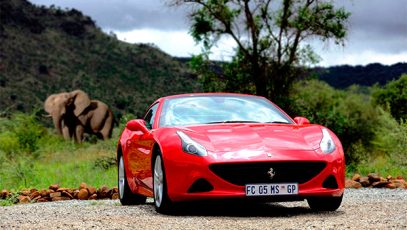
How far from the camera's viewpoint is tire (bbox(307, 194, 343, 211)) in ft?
30.2

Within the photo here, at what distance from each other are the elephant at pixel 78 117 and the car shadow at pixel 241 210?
133 feet

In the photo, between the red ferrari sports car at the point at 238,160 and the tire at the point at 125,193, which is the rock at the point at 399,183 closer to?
the red ferrari sports car at the point at 238,160

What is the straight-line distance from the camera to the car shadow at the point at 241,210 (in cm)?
884

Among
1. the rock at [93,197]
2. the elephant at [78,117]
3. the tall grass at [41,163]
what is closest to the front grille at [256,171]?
the rock at [93,197]

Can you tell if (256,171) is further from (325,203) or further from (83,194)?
(83,194)

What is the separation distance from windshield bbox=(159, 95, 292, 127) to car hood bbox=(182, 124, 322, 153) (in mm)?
414

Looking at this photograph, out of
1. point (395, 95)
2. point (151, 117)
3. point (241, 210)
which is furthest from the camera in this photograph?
point (395, 95)

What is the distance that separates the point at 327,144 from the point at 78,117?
4308 centimetres

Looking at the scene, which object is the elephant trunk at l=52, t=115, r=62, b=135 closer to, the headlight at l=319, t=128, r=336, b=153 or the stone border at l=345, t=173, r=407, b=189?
the stone border at l=345, t=173, r=407, b=189

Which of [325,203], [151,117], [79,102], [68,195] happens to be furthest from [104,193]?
[79,102]

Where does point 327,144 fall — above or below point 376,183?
above

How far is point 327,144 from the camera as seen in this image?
893 centimetres

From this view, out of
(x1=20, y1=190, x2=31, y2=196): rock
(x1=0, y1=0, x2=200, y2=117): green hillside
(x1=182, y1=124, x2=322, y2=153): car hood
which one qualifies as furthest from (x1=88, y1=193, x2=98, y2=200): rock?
(x1=0, y1=0, x2=200, y2=117): green hillside

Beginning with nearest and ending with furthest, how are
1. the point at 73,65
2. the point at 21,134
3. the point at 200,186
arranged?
1. the point at 200,186
2. the point at 21,134
3. the point at 73,65
